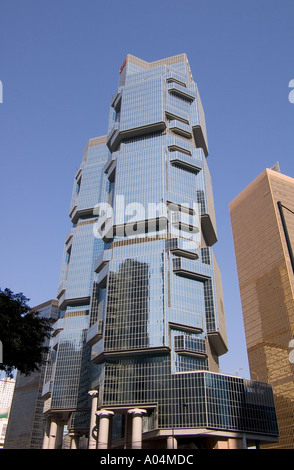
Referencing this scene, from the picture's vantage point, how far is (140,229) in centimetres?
14712

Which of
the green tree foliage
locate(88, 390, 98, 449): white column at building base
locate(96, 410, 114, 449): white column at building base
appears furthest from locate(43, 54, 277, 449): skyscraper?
the green tree foliage

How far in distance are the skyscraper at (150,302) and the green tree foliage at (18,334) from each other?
3985cm

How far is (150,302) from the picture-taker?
127688mm

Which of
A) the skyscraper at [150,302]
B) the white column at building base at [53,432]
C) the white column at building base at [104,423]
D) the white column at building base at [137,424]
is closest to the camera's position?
the white column at building base at [137,424]

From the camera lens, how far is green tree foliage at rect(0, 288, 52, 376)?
55.4 m

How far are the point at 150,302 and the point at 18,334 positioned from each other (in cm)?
7300

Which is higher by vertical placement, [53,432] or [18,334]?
[53,432]

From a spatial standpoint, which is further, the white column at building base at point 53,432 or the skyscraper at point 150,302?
the white column at building base at point 53,432

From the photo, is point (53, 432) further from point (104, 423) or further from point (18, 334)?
point (18, 334)

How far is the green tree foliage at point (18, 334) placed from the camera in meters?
55.4

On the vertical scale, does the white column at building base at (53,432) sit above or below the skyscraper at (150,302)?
below
